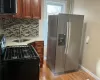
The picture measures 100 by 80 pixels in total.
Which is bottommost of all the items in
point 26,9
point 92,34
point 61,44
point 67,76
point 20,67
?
point 67,76

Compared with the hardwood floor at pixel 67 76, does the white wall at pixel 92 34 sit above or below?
above

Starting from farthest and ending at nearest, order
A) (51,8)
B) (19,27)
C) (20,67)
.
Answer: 1. (51,8)
2. (19,27)
3. (20,67)

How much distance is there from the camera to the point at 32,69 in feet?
5.86

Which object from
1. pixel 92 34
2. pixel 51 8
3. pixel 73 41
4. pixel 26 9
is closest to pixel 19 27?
pixel 26 9

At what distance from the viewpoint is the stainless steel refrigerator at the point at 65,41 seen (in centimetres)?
292

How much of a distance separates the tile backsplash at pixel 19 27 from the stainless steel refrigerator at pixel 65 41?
0.82m

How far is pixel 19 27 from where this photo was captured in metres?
3.48

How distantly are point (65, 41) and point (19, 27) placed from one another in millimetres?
1539

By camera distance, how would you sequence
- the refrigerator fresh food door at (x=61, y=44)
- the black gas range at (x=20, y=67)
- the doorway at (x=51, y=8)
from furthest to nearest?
1. the doorway at (x=51, y=8)
2. the refrigerator fresh food door at (x=61, y=44)
3. the black gas range at (x=20, y=67)

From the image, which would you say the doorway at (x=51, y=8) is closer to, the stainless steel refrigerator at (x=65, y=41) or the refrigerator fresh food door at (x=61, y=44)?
the stainless steel refrigerator at (x=65, y=41)

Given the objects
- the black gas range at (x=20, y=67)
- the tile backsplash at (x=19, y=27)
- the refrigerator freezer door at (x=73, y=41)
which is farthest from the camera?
the tile backsplash at (x=19, y=27)

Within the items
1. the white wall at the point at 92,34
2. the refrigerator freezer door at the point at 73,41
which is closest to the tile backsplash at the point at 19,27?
the refrigerator freezer door at the point at 73,41

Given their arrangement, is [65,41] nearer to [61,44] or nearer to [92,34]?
[61,44]

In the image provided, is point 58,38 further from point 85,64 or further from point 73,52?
point 85,64
